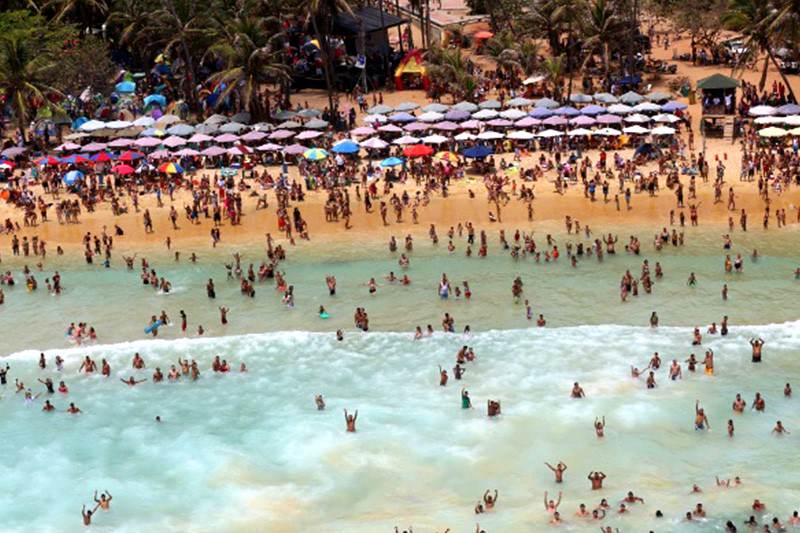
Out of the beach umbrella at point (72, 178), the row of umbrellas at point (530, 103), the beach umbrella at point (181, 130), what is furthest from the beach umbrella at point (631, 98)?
the beach umbrella at point (72, 178)

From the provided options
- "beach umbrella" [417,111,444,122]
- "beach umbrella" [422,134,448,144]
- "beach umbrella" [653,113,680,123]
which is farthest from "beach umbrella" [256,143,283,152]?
"beach umbrella" [653,113,680,123]

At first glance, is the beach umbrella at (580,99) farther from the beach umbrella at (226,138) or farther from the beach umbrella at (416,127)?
the beach umbrella at (226,138)

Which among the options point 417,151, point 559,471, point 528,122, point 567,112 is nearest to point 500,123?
point 528,122

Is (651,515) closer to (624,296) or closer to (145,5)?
(624,296)

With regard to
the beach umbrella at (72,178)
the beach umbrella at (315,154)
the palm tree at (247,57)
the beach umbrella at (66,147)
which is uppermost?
A: the palm tree at (247,57)

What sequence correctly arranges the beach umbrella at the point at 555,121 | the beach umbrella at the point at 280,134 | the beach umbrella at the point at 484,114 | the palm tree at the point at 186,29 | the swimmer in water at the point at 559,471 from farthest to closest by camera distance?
the palm tree at the point at 186,29 < the beach umbrella at the point at 484,114 < the beach umbrella at the point at 280,134 < the beach umbrella at the point at 555,121 < the swimmer in water at the point at 559,471

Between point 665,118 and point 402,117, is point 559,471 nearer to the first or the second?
point 665,118

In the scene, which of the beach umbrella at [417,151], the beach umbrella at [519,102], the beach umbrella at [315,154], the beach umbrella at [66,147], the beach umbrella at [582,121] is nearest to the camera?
the beach umbrella at [315,154]

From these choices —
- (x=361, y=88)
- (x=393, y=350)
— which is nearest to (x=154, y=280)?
(x=393, y=350)
